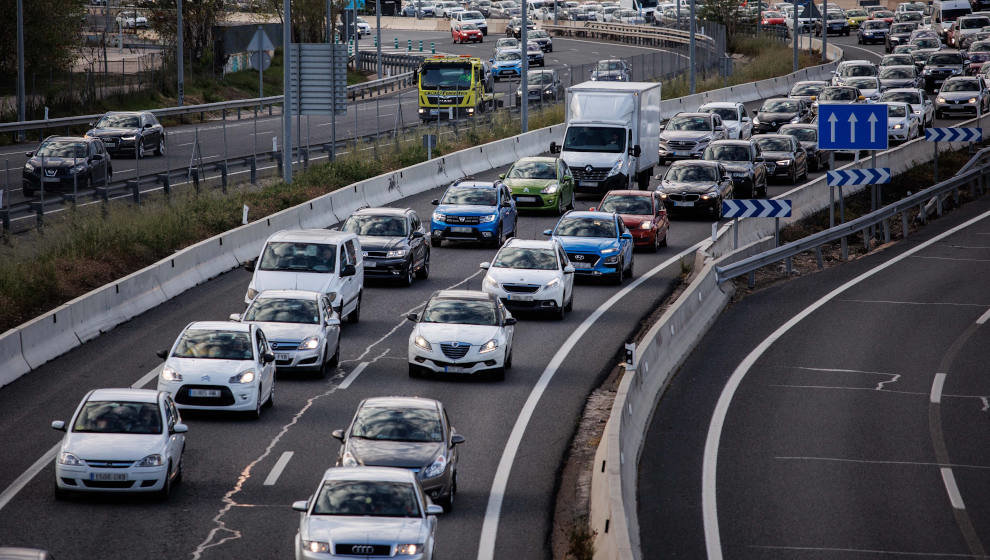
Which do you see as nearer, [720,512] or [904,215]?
[720,512]

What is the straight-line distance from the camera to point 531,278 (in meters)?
27.4

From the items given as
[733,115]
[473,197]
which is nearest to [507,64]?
[733,115]

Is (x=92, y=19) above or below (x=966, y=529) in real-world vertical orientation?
above

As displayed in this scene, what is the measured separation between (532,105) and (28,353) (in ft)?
150

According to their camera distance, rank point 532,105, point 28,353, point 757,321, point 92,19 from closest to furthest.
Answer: point 28,353 < point 757,321 < point 532,105 < point 92,19

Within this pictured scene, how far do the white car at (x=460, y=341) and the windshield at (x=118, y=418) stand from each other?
6.47 meters

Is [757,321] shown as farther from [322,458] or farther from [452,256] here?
[322,458]

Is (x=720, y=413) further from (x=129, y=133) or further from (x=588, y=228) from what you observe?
(x=129, y=133)

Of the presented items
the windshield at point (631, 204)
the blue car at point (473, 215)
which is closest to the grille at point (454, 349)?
the blue car at point (473, 215)

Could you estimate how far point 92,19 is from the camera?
110 meters

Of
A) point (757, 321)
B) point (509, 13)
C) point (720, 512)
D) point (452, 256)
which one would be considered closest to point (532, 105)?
point (452, 256)

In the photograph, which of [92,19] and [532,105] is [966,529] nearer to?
[532,105]

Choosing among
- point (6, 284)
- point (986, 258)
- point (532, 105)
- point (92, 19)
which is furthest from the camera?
point (92, 19)

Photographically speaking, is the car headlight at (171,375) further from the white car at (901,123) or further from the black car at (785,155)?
the white car at (901,123)
